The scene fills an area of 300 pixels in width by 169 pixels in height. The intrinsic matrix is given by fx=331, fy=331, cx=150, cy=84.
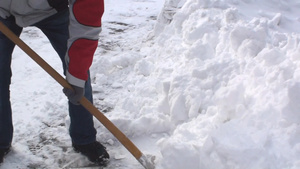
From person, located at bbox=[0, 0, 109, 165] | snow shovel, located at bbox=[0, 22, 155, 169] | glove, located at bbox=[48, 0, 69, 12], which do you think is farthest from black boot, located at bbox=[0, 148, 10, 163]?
glove, located at bbox=[48, 0, 69, 12]

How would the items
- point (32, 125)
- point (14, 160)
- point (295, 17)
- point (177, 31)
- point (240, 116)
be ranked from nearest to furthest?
point (240, 116) → point (14, 160) → point (32, 125) → point (295, 17) → point (177, 31)

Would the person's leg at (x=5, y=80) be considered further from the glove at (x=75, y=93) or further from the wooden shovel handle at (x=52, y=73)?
the glove at (x=75, y=93)

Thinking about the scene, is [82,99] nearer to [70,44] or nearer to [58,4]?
[70,44]

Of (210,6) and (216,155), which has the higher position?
(210,6)

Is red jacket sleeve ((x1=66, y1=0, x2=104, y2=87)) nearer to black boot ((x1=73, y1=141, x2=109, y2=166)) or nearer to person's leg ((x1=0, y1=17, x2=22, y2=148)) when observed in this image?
person's leg ((x1=0, y1=17, x2=22, y2=148))

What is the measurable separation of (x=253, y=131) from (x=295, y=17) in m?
1.99

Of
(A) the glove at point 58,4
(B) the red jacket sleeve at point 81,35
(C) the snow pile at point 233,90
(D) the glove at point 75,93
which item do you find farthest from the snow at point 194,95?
(A) the glove at point 58,4

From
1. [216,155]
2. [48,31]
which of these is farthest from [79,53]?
[216,155]

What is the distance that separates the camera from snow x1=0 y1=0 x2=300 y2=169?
2.01 meters

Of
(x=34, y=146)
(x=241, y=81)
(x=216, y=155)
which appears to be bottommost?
(x=34, y=146)

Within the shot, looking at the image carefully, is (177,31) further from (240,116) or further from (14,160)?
(14,160)

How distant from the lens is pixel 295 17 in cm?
352

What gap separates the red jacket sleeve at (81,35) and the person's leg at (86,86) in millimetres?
245

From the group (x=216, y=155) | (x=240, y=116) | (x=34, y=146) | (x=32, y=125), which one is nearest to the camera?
(x=216, y=155)
